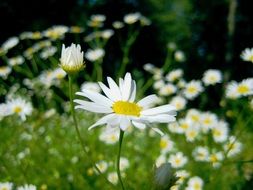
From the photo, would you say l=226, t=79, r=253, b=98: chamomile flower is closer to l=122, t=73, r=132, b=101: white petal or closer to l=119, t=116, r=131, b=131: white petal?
l=122, t=73, r=132, b=101: white petal

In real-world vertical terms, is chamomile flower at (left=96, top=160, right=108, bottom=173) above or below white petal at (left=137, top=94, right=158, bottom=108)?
below

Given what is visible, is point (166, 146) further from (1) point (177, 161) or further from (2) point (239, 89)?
(2) point (239, 89)

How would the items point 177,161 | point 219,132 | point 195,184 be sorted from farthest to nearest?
point 219,132 < point 177,161 < point 195,184

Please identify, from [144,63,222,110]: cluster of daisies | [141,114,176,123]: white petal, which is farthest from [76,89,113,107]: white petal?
[144,63,222,110]: cluster of daisies

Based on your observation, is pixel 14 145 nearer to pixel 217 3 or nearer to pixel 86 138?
pixel 86 138

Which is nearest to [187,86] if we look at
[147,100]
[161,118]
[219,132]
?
[219,132]

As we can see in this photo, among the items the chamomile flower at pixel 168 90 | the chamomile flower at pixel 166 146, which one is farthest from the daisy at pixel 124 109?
the chamomile flower at pixel 168 90

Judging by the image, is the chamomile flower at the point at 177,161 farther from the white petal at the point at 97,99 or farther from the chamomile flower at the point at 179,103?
the white petal at the point at 97,99
